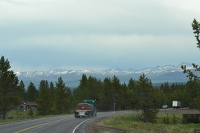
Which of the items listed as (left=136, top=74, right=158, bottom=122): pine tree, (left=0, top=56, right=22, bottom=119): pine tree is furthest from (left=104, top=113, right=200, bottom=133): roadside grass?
(left=0, top=56, right=22, bottom=119): pine tree

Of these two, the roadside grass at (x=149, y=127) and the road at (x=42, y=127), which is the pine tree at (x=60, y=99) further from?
the road at (x=42, y=127)

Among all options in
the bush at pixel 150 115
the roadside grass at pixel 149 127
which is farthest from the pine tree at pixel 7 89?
the bush at pixel 150 115

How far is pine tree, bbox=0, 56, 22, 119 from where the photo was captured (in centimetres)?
6381

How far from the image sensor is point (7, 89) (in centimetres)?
6469

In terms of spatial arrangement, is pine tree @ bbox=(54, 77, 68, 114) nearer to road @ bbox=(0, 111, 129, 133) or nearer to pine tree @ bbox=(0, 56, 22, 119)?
pine tree @ bbox=(0, 56, 22, 119)

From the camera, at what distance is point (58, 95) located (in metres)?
96.1

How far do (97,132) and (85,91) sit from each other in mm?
79756

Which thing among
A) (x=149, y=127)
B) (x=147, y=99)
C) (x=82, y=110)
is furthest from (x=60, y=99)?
(x=149, y=127)

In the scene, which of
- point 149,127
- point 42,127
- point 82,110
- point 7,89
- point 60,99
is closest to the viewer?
point 42,127

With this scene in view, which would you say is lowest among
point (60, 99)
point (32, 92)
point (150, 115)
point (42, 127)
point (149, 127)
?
point (150, 115)

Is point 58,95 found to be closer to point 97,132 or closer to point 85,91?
point 85,91

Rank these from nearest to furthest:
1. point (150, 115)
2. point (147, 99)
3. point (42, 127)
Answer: point (42, 127) → point (147, 99) → point (150, 115)

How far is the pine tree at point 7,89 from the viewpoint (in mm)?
63812

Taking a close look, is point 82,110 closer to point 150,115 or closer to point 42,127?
point 150,115
